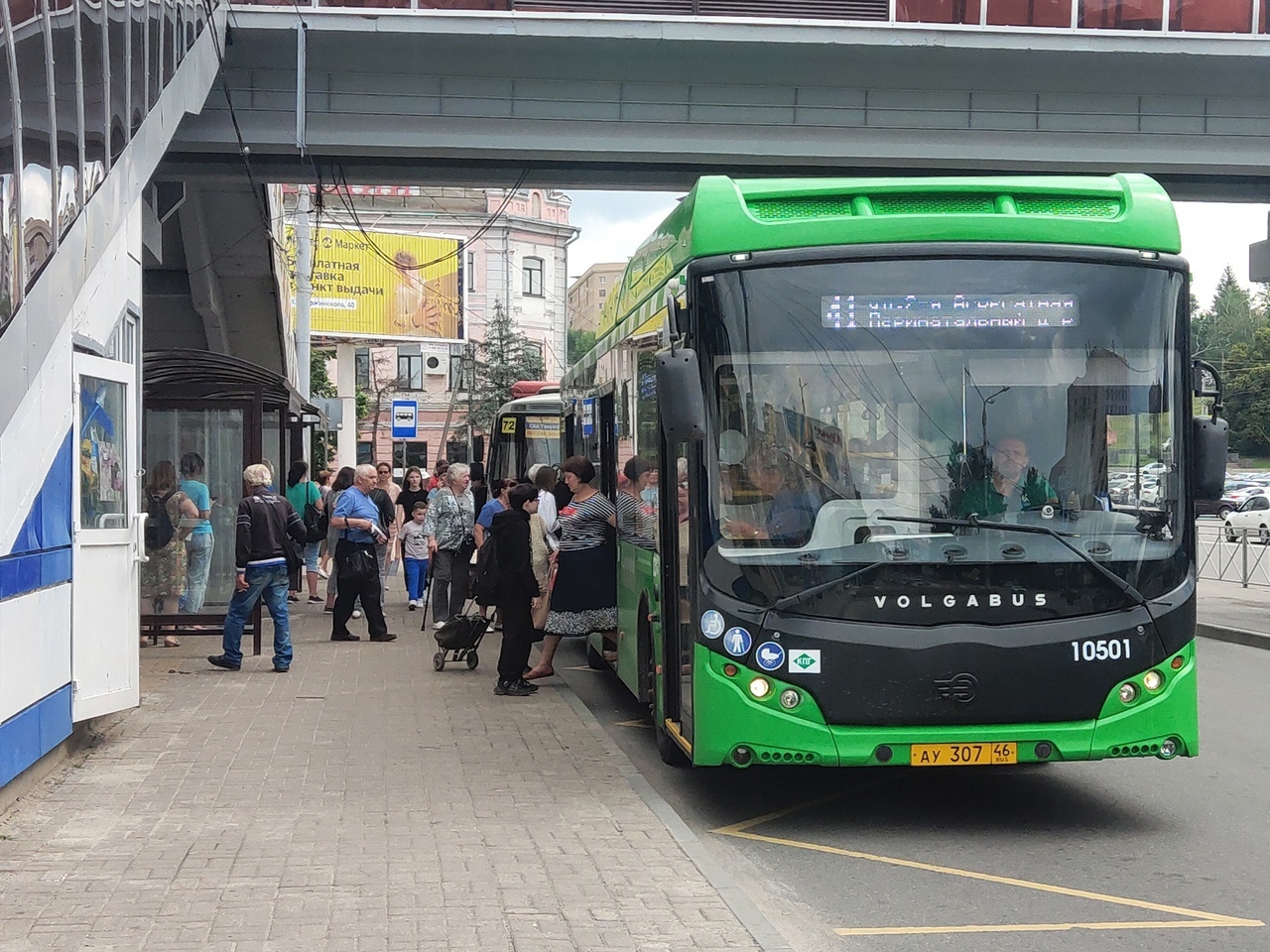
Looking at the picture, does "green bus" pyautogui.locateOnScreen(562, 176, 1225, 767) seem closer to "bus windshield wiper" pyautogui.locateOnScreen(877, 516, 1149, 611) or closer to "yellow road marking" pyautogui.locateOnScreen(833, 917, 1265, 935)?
"bus windshield wiper" pyautogui.locateOnScreen(877, 516, 1149, 611)

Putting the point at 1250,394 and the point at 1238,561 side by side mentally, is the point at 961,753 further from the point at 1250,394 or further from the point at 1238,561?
the point at 1250,394

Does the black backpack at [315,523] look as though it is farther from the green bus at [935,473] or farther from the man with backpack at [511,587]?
the green bus at [935,473]

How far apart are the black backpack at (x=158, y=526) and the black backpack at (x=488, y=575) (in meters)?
3.70

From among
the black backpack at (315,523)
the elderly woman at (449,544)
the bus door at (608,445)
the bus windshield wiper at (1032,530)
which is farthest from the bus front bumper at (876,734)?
the black backpack at (315,523)

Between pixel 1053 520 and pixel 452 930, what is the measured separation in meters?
3.57

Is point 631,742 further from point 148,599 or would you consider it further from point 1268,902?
point 148,599

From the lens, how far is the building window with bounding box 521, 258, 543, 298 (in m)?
73.5

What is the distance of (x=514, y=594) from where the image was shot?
40.2 feet

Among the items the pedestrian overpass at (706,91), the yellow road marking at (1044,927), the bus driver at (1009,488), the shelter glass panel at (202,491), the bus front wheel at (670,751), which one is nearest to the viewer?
the yellow road marking at (1044,927)

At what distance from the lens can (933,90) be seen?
17391mm

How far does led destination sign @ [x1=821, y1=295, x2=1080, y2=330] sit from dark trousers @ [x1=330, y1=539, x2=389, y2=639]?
9019 mm

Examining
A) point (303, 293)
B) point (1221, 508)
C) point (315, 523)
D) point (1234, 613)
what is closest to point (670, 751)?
point (315, 523)

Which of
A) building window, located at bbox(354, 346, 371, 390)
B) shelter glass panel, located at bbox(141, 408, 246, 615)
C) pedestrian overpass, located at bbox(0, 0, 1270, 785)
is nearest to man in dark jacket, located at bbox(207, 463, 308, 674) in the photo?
shelter glass panel, located at bbox(141, 408, 246, 615)

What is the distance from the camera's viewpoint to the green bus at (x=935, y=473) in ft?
24.7
